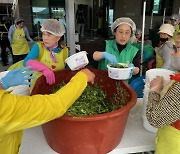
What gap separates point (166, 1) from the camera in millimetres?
7777

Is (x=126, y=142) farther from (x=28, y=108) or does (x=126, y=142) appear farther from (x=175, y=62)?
(x=175, y=62)

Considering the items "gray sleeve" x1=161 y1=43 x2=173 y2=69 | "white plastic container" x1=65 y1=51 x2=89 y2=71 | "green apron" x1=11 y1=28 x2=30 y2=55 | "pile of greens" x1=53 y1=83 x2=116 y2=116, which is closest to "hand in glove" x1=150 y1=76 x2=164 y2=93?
"pile of greens" x1=53 y1=83 x2=116 y2=116

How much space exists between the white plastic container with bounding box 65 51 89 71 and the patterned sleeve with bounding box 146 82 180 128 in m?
0.45

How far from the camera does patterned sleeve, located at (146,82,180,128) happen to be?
642mm

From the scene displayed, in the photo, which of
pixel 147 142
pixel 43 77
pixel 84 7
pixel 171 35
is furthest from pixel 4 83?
pixel 84 7

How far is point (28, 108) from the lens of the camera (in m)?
0.55

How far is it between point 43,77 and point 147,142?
631 mm

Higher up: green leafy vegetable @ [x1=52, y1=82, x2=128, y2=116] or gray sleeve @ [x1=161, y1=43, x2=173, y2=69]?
gray sleeve @ [x1=161, y1=43, x2=173, y2=69]

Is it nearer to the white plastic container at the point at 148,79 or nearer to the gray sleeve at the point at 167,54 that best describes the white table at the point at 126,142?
the white plastic container at the point at 148,79

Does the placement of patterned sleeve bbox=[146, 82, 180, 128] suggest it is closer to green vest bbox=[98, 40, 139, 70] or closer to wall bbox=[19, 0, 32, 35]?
green vest bbox=[98, 40, 139, 70]

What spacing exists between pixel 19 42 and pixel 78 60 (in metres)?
3.36

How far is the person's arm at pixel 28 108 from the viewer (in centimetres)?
52

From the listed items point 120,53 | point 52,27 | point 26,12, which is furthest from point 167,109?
point 26,12

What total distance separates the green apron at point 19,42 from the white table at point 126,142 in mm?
3395
